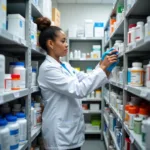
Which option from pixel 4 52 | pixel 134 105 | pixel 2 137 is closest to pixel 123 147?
pixel 134 105

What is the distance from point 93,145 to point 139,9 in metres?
2.87

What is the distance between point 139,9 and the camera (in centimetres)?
160

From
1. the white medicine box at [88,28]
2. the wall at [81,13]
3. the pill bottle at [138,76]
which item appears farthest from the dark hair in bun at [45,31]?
the wall at [81,13]

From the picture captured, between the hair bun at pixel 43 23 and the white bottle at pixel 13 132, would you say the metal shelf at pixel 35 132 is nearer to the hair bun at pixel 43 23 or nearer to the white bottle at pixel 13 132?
the white bottle at pixel 13 132

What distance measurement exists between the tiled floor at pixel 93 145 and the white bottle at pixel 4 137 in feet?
8.49

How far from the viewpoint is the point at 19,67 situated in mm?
1436

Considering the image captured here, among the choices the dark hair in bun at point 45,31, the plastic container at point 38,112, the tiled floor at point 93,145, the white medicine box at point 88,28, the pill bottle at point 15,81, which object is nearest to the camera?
the pill bottle at point 15,81

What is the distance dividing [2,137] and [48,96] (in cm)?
61

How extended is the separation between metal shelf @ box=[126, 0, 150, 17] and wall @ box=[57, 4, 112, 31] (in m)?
2.87

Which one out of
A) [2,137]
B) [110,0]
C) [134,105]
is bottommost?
[2,137]

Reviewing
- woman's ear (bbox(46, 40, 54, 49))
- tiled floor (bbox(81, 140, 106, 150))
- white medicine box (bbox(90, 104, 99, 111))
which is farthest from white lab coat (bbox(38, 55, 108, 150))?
white medicine box (bbox(90, 104, 99, 111))

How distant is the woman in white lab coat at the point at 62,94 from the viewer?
4.94 ft

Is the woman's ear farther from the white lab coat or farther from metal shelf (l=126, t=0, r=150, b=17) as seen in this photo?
metal shelf (l=126, t=0, r=150, b=17)

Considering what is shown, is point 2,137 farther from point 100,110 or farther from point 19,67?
point 100,110
